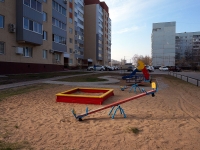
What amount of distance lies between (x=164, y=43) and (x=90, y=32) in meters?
52.9

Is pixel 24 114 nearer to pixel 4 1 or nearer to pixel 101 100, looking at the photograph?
pixel 101 100

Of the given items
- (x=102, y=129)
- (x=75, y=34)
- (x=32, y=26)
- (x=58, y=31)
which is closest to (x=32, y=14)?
(x=32, y=26)

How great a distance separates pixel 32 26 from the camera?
957 inches

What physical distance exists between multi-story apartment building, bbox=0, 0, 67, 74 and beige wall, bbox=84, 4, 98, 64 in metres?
35.1

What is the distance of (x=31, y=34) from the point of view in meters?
23.9

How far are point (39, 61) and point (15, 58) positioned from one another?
200 inches

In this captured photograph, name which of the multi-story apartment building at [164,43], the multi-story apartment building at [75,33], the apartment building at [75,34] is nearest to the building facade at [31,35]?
the apartment building at [75,34]

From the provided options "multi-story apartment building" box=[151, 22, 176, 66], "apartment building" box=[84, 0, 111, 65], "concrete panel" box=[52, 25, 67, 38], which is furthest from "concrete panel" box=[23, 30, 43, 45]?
"multi-story apartment building" box=[151, 22, 176, 66]

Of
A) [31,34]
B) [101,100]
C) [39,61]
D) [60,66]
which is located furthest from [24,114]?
[60,66]

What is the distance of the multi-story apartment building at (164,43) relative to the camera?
100938mm

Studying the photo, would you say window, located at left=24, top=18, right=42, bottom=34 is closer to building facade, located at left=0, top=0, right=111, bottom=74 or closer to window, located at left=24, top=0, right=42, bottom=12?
building facade, located at left=0, top=0, right=111, bottom=74

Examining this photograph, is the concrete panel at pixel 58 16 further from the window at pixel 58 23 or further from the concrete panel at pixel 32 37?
the concrete panel at pixel 32 37

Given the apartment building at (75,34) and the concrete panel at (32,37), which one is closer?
the concrete panel at (32,37)

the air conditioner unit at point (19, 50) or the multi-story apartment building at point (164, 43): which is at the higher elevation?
the multi-story apartment building at point (164, 43)
